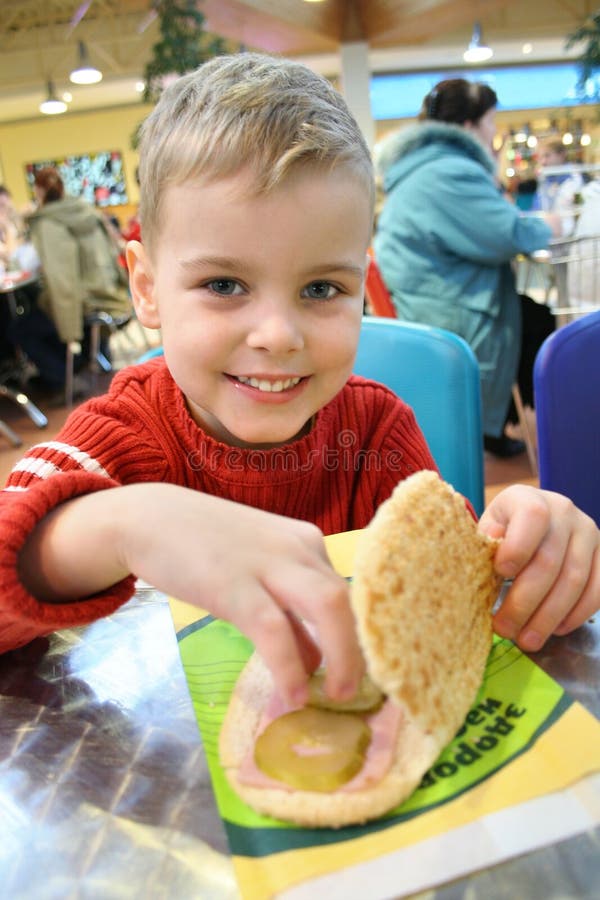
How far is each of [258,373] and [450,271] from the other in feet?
8.15

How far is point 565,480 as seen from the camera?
3.65ft

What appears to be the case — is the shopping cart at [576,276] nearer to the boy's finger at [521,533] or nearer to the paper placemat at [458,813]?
the boy's finger at [521,533]

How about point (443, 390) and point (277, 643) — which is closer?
point (277, 643)

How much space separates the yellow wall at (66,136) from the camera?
43.1 ft

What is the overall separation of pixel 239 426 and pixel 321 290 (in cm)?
18

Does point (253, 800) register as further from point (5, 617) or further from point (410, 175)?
point (410, 175)

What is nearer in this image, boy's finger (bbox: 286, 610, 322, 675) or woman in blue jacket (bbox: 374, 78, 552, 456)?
boy's finger (bbox: 286, 610, 322, 675)

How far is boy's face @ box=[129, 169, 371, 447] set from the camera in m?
0.68

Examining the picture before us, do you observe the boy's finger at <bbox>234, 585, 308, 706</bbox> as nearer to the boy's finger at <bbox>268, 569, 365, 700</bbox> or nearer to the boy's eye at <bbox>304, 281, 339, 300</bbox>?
the boy's finger at <bbox>268, 569, 365, 700</bbox>

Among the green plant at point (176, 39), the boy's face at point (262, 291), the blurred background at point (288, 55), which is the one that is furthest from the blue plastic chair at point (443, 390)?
the blurred background at point (288, 55)

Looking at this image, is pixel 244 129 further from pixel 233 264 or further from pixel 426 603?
pixel 426 603

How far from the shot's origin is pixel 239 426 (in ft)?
2.65

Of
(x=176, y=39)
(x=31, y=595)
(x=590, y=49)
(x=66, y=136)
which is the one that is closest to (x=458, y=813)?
(x=31, y=595)

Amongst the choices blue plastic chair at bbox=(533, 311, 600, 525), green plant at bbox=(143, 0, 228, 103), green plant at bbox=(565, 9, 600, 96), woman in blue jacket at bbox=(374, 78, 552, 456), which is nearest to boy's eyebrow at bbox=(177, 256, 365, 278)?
blue plastic chair at bbox=(533, 311, 600, 525)
